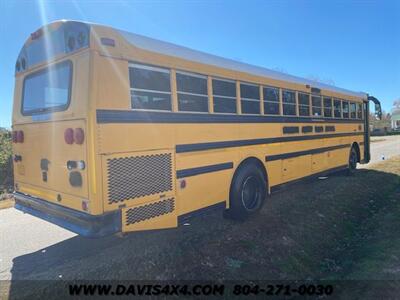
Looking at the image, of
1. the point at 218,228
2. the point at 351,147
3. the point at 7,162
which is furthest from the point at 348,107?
the point at 7,162

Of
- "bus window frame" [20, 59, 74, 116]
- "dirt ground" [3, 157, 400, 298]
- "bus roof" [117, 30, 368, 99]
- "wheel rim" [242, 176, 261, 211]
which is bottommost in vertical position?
"dirt ground" [3, 157, 400, 298]

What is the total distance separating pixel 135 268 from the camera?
3.84 meters

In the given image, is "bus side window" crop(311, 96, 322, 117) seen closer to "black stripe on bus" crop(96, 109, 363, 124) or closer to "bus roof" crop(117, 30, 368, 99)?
"bus roof" crop(117, 30, 368, 99)

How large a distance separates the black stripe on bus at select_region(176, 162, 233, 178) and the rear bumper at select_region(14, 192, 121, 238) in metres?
1.01

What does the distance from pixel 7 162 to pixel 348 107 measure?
421 inches

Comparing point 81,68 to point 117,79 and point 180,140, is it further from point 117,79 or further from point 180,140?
point 180,140

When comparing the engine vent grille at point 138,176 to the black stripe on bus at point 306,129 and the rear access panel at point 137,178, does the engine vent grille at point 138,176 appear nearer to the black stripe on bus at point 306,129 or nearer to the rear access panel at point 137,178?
the rear access panel at point 137,178

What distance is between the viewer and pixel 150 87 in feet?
12.6

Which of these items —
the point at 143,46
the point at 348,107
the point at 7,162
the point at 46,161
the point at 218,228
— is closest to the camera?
the point at 143,46

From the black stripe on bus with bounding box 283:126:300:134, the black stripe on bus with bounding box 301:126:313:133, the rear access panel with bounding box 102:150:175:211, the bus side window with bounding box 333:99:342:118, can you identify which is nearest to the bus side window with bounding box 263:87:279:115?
the black stripe on bus with bounding box 283:126:300:134

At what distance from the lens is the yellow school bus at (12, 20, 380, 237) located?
343 cm

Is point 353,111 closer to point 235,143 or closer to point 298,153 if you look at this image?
point 298,153

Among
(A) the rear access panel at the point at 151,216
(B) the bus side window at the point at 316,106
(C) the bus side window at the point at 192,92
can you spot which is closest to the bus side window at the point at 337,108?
(B) the bus side window at the point at 316,106

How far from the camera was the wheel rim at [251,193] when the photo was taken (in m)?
5.51
